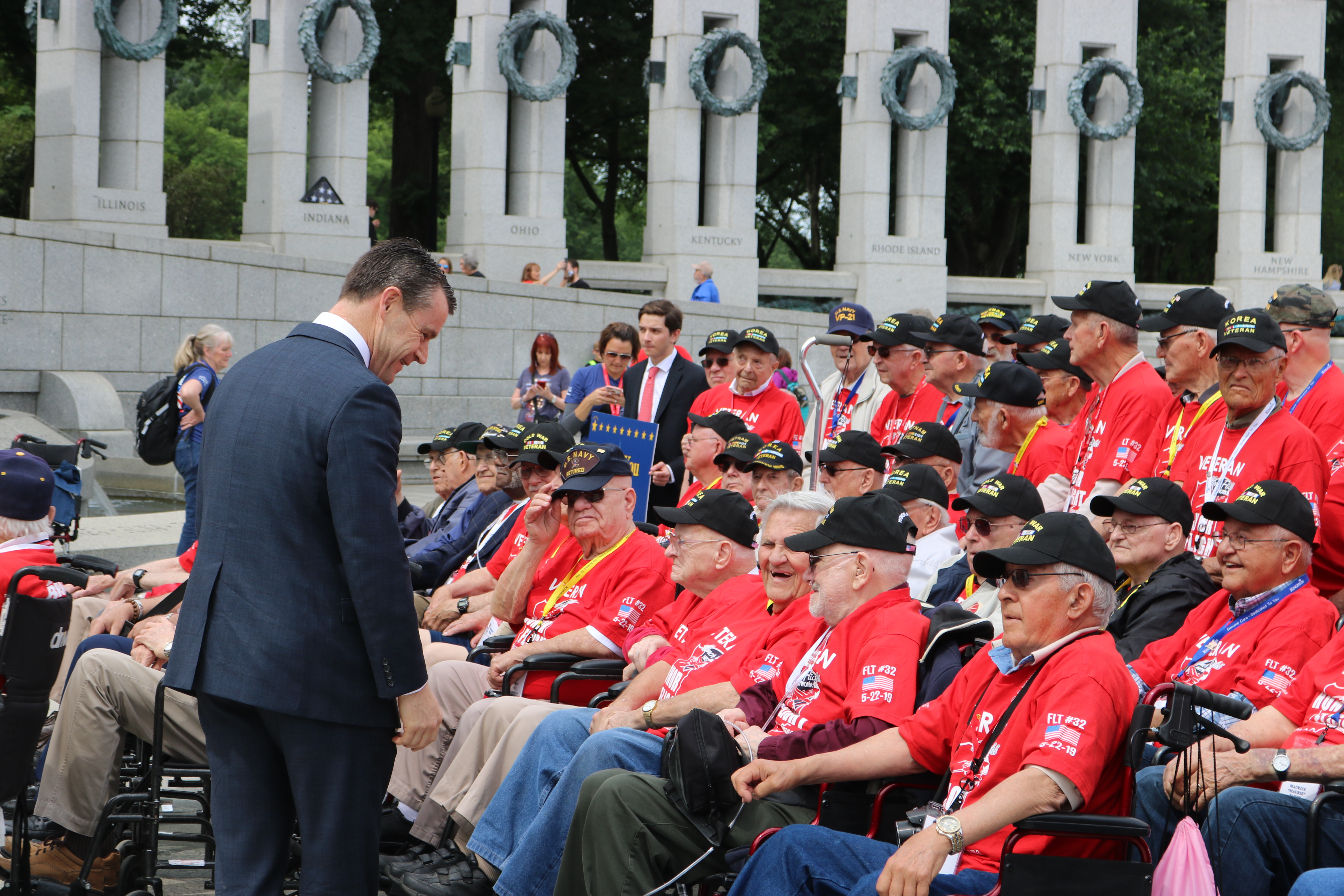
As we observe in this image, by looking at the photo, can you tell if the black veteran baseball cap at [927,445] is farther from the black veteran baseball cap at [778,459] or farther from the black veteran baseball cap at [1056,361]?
the black veteran baseball cap at [1056,361]

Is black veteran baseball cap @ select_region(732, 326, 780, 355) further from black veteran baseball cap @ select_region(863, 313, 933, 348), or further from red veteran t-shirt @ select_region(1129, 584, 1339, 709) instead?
red veteran t-shirt @ select_region(1129, 584, 1339, 709)

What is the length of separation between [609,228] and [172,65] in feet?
29.5

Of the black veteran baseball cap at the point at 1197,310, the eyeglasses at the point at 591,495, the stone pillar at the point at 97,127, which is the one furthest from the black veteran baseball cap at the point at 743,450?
the stone pillar at the point at 97,127

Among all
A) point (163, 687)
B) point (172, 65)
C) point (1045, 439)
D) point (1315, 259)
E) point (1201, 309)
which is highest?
point (172, 65)

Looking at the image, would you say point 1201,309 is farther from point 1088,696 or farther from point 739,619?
point 1088,696

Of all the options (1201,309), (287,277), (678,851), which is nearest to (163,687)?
(678,851)

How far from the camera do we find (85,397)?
52.5ft

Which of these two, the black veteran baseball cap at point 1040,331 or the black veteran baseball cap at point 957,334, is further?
the black veteran baseball cap at point 957,334

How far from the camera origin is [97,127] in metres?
18.8

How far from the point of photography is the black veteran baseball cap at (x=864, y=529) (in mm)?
4848

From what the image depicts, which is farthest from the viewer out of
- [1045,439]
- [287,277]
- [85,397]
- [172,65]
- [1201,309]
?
[172,65]

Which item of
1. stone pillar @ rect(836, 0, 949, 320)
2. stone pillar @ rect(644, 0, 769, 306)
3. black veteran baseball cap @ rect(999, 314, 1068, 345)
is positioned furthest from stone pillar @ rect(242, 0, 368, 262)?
black veteran baseball cap @ rect(999, 314, 1068, 345)

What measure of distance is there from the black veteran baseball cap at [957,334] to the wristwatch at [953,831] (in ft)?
14.3

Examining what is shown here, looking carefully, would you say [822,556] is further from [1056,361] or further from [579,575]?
[1056,361]
